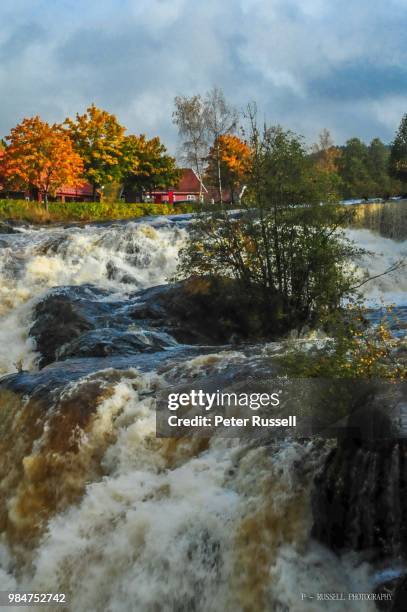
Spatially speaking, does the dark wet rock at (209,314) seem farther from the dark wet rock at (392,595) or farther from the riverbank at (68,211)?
the riverbank at (68,211)

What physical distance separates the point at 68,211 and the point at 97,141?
41.1 ft

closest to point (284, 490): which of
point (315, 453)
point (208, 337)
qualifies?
point (315, 453)

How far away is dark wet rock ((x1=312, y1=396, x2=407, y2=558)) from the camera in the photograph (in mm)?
4281

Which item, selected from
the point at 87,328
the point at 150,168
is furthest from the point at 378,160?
the point at 87,328

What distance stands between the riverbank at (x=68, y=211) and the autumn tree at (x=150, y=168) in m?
11.4

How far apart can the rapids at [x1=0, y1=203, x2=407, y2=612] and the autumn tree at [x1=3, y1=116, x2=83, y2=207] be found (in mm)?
32395

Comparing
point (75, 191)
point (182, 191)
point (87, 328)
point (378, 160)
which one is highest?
point (378, 160)

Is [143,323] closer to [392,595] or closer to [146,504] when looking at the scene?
[146,504]

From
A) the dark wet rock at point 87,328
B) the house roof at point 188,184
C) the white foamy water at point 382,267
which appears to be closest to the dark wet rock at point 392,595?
the dark wet rock at point 87,328

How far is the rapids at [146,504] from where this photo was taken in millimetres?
4809

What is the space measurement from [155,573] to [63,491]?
174 cm

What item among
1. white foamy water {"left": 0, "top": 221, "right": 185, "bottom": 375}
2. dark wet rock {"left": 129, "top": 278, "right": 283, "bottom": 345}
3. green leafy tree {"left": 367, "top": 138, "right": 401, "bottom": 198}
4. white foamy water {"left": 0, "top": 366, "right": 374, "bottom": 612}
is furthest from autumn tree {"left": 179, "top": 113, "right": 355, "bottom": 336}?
green leafy tree {"left": 367, "top": 138, "right": 401, "bottom": 198}

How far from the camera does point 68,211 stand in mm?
37656

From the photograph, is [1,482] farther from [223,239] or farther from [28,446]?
[223,239]
